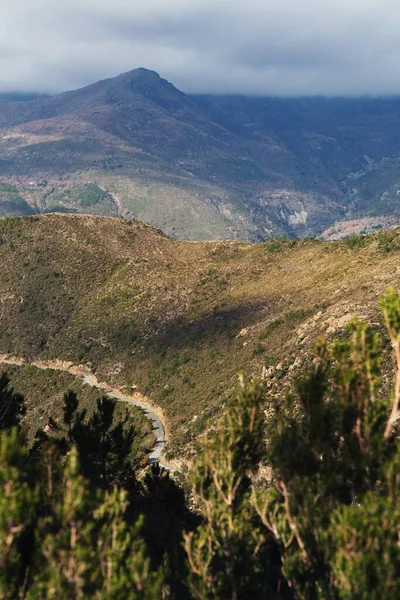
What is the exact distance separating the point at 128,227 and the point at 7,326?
1468 inches

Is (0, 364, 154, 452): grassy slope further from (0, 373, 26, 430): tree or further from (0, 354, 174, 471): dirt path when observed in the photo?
(0, 373, 26, 430): tree

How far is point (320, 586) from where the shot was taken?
16.5 meters

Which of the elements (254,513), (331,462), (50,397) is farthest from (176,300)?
(331,462)

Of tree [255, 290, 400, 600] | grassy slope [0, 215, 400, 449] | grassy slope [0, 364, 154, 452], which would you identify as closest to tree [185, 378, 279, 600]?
tree [255, 290, 400, 600]

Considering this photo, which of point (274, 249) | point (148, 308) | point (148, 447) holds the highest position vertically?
point (274, 249)

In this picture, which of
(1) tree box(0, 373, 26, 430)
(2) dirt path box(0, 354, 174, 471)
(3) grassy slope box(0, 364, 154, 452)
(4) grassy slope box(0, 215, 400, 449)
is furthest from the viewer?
(3) grassy slope box(0, 364, 154, 452)

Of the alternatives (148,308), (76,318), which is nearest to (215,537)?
(148,308)

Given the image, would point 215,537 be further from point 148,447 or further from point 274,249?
point 274,249

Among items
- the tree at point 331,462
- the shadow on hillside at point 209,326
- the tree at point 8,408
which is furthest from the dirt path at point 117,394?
the tree at point 331,462

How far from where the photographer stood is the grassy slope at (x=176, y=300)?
65.6 meters

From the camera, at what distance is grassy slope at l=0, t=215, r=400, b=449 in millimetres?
65625

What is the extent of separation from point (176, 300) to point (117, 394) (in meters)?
23.4

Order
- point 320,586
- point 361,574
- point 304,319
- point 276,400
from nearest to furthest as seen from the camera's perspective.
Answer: point 361,574 < point 320,586 < point 276,400 < point 304,319

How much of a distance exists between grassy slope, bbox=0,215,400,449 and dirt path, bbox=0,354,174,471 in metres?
1.47
